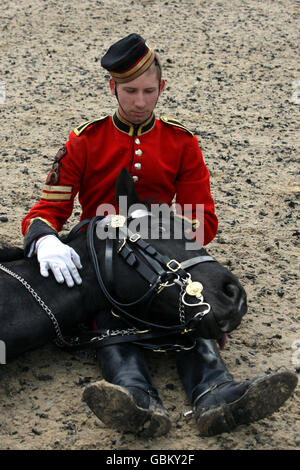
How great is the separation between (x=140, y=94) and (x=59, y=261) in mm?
974

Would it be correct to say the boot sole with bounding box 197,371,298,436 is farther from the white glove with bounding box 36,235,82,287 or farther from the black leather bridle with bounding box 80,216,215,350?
the white glove with bounding box 36,235,82,287

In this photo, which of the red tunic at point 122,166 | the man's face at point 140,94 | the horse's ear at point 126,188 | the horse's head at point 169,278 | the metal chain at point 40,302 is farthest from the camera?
the red tunic at point 122,166

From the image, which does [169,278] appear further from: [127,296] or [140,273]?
[127,296]

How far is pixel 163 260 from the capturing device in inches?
109

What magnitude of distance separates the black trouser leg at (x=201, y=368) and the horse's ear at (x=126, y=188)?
0.76m

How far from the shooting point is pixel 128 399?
239 centimetres

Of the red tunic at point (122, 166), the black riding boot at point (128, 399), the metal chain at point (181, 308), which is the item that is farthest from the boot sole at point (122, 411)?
the red tunic at point (122, 166)

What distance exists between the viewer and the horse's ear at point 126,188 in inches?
117

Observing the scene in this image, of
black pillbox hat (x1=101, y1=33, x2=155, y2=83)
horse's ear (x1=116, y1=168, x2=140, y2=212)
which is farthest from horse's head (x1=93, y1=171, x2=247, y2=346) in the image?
black pillbox hat (x1=101, y1=33, x2=155, y2=83)

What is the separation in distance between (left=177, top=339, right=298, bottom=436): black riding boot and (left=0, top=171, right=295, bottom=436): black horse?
49mm

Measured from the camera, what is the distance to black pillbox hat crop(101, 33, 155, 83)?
10.1ft

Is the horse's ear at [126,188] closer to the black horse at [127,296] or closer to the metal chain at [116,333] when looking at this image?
the black horse at [127,296]
